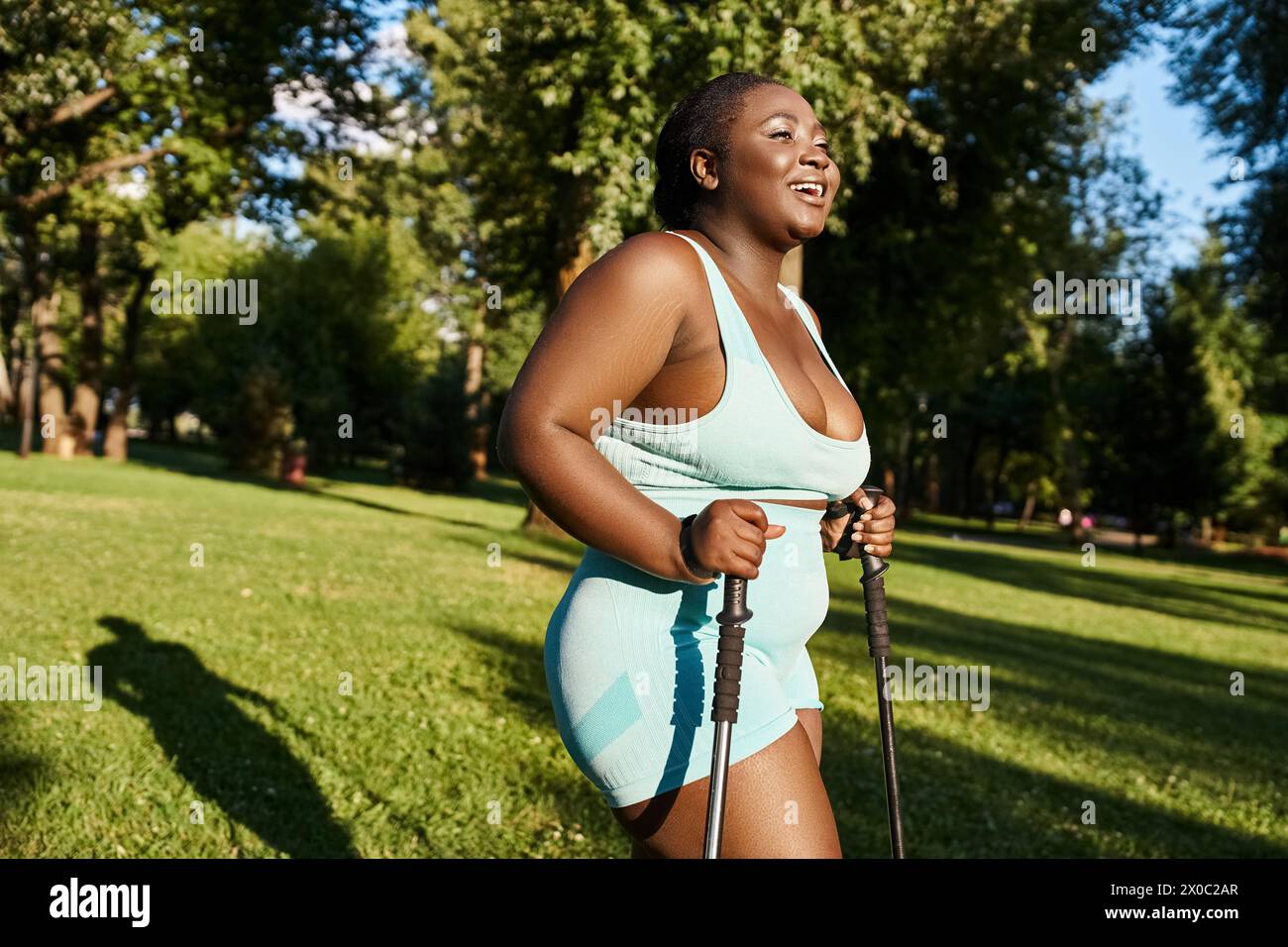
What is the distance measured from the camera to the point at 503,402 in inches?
573

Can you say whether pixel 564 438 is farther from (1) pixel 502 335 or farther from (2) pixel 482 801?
(1) pixel 502 335

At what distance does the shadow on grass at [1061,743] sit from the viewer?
644cm

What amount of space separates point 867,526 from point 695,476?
59 cm

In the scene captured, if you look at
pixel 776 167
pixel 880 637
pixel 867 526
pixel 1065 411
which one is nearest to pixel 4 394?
pixel 1065 411

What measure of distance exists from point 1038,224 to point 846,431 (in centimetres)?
2620

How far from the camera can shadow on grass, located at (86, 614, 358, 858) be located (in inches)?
214

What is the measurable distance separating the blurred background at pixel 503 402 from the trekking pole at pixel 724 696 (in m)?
3.70

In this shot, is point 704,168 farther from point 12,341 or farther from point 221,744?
point 12,341

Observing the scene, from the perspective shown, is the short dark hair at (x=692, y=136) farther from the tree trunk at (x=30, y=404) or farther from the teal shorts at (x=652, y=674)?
the tree trunk at (x=30, y=404)

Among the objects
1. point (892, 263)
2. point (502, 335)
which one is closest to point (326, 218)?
point (892, 263)

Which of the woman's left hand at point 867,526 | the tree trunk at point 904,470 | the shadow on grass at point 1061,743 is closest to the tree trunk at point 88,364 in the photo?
the shadow on grass at point 1061,743
